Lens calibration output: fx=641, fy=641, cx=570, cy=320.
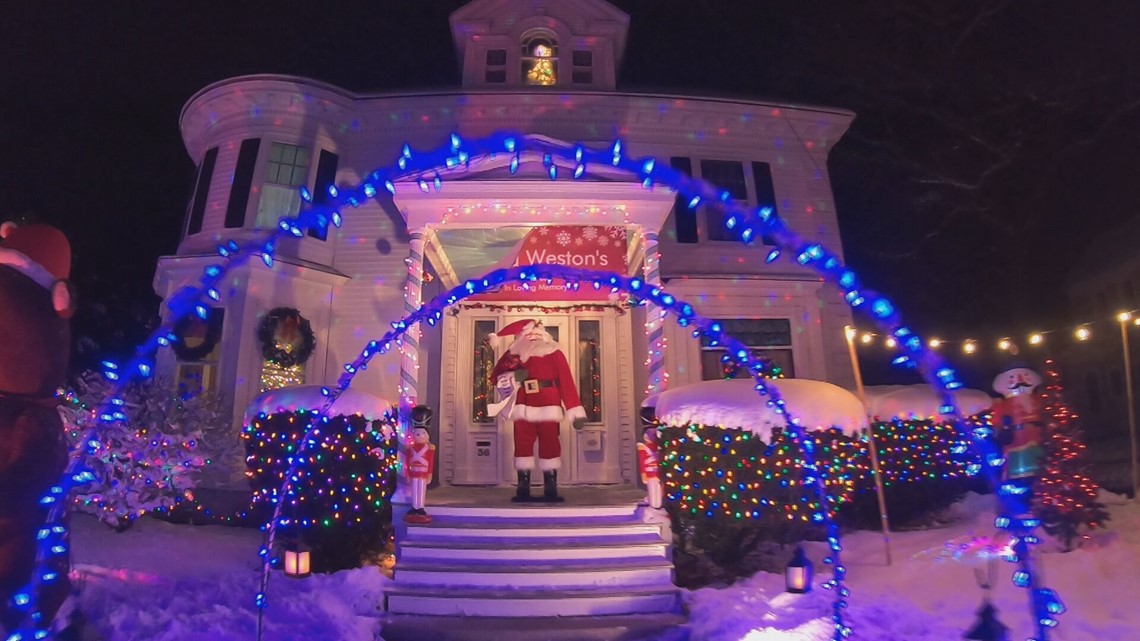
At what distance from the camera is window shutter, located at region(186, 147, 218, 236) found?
35.4ft

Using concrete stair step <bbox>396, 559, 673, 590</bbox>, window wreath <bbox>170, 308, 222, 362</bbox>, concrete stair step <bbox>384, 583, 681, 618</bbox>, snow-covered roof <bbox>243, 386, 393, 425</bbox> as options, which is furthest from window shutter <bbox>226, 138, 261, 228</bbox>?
concrete stair step <bbox>384, 583, 681, 618</bbox>

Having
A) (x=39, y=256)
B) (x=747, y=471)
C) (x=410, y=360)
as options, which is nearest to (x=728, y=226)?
(x=747, y=471)

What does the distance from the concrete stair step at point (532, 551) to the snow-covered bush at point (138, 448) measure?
141 inches

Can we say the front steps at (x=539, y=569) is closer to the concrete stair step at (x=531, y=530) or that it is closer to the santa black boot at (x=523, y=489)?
the concrete stair step at (x=531, y=530)

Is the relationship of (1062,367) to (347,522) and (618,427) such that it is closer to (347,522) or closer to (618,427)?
(618,427)

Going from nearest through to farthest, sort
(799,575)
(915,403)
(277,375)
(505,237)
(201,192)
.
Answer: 1. (799,575)
2. (915,403)
3. (505,237)
4. (277,375)
5. (201,192)

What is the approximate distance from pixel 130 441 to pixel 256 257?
3.09 metres

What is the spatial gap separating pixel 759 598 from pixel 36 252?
6382 millimetres

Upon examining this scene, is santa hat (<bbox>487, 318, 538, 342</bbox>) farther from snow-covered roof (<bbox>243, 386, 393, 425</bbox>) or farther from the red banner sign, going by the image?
snow-covered roof (<bbox>243, 386, 393, 425</bbox>)

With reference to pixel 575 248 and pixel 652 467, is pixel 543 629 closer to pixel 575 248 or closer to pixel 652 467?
pixel 652 467

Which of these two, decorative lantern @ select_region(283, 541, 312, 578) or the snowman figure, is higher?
the snowman figure

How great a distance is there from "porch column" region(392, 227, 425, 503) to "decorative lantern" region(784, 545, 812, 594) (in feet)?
12.9

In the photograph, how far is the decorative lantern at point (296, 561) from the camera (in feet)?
20.1

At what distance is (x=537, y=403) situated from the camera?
772cm
